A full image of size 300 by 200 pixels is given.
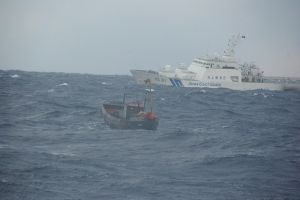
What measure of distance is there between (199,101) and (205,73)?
2921 cm

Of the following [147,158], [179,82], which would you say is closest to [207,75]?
[179,82]

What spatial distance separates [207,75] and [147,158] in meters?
64.3

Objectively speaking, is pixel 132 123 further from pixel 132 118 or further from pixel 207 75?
pixel 207 75

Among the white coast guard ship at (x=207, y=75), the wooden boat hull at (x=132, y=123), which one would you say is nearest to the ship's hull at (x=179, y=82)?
the white coast guard ship at (x=207, y=75)

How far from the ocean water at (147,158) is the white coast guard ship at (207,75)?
4425 centimetres

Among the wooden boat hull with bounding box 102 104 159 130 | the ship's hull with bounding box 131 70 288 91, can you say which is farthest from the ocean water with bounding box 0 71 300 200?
the ship's hull with bounding box 131 70 288 91

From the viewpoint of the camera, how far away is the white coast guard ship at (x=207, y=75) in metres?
86.2

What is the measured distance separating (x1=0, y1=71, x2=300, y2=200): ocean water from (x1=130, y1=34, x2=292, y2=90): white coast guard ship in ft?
145

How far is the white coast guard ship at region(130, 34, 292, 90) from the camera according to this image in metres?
86.2

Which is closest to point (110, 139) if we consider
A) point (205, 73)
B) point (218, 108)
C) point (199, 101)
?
point (218, 108)

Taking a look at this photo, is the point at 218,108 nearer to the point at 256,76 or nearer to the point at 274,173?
the point at 274,173

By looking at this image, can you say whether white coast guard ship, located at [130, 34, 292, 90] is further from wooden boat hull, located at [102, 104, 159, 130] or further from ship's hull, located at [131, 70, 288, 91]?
wooden boat hull, located at [102, 104, 159, 130]

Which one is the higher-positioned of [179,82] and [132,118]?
[179,82]

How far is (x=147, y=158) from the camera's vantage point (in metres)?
24.3
